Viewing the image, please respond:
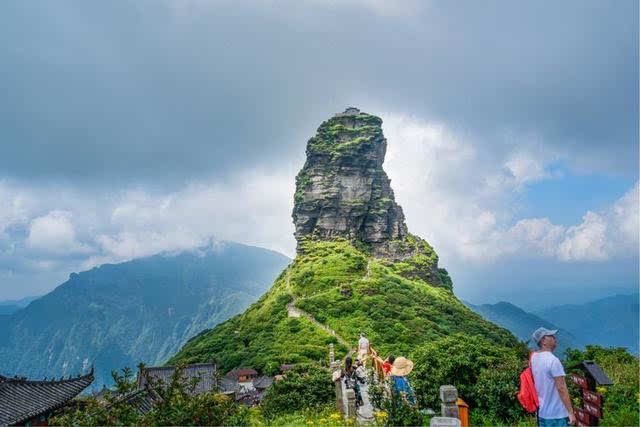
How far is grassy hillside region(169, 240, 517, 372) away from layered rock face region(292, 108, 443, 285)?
8.78 meters

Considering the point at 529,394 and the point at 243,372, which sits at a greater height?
the point at 529,394

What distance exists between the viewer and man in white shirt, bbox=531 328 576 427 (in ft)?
25.2

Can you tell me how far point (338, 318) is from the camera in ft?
213

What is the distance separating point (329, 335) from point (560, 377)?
5358 cm

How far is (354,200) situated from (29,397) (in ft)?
272

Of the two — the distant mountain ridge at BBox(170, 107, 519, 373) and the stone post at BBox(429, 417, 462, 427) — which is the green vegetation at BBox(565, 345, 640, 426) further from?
the distant mountain ridge at BBox(170, 107, 519, 373)

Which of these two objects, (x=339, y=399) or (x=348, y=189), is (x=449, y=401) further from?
(x=348, y=189)

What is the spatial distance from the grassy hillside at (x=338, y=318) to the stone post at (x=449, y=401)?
138ft

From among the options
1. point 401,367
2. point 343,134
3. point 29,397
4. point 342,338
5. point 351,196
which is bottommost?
point 29,397

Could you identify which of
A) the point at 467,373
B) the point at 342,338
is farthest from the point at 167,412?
the point at 342,338

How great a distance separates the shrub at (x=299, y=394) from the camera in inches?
711

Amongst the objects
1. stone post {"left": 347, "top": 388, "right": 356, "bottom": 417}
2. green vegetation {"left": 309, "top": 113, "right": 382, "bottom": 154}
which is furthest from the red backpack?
green vegetation {"left": 309, "top": 113, "right": 382, "bottom": 154}

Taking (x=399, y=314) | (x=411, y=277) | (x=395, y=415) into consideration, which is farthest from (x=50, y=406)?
(x=411, y=277)

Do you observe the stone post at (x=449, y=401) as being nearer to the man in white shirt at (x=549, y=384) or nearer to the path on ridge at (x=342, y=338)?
the man in white shirt at (x=549, y=384)
